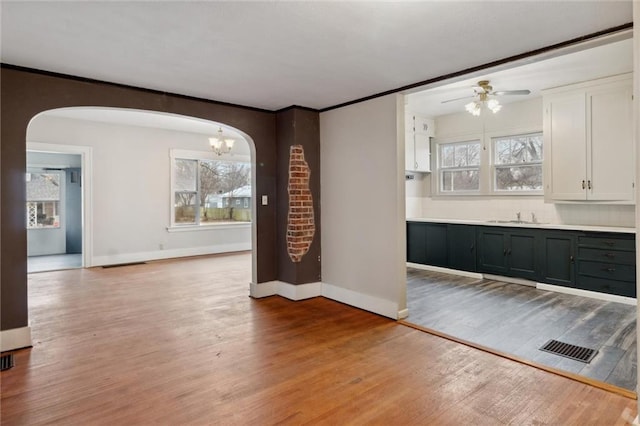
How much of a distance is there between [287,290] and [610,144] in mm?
4396

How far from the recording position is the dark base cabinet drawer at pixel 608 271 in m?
4.24

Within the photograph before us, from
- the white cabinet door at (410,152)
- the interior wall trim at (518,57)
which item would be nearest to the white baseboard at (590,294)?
the white cabinet door at (410,152)

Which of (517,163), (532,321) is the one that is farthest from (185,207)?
(532,321)

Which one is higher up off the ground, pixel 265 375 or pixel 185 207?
pixel 185 207

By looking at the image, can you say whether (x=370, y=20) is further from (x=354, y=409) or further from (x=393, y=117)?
(x=354, y=409)

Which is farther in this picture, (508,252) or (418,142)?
(418,142)

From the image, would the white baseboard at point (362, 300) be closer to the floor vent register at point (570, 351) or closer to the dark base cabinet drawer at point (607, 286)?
the floor vent register at point (570, 351)

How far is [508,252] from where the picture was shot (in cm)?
532

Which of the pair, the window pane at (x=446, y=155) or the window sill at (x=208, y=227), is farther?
the window sill at (x=208, y=227)

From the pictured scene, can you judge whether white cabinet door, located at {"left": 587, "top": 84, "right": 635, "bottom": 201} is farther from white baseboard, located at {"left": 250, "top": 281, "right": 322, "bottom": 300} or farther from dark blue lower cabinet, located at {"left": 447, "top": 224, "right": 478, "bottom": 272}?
white baseboard, located at {"left": 250, "top": 281, "right": 322, "bottom": 300}

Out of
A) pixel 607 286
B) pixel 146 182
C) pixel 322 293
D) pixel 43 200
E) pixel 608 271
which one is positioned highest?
pixel 146 182

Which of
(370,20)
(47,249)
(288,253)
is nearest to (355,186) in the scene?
(288,253)

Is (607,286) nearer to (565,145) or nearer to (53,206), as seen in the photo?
(565,145)

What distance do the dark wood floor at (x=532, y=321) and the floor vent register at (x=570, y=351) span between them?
0.05m
